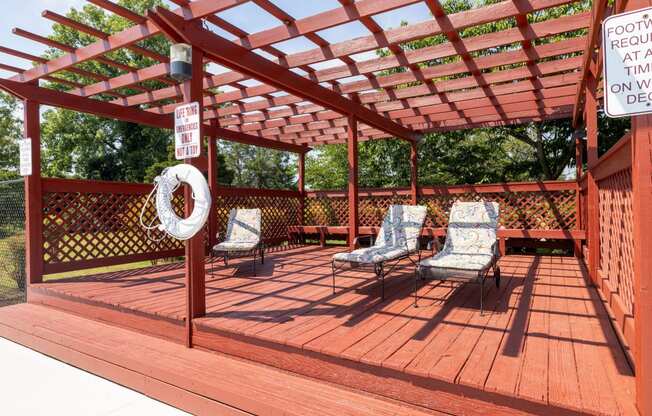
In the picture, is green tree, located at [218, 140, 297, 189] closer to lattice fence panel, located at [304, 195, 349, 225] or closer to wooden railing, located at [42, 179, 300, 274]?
lattice fence panel, located at [304, 195, 349, 225]

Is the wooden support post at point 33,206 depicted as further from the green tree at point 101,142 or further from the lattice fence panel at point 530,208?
the green tree at point 101,142

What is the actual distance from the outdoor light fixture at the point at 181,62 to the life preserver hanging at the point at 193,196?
2.35 feet

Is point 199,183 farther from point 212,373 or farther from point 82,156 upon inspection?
point 82,156

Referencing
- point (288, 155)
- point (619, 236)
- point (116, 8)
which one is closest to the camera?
point (619, 236)

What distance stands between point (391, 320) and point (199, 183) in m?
1.82

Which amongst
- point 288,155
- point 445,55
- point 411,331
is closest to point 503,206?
point 445,55

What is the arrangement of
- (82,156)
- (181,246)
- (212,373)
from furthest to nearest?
1. (82,156)
2. (181,246)
3. (212,373)

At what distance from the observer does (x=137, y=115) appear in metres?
5.84

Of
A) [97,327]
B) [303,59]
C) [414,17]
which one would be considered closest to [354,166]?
[303,59]

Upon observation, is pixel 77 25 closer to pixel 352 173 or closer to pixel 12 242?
pixel 352 173

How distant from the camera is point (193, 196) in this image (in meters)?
3.16

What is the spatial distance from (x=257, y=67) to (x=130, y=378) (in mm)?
3011

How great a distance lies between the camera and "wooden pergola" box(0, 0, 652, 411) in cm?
309

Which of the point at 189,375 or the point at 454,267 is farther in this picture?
the point at 454,267
